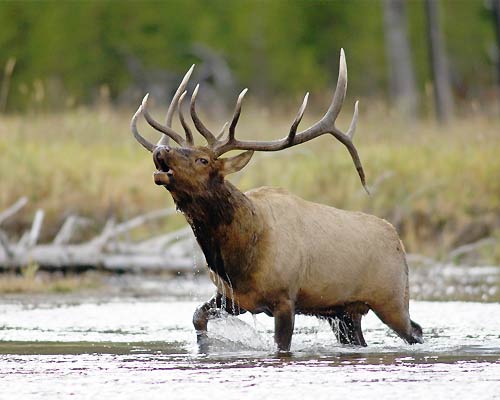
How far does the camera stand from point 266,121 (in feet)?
74.6

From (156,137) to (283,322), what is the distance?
415 inches

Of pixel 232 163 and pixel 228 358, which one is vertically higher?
pixel 232 163

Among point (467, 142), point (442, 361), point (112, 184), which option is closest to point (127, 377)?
point (442, 361)

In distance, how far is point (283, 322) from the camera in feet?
30.2

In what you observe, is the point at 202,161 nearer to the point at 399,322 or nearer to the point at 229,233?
the point at 229,233

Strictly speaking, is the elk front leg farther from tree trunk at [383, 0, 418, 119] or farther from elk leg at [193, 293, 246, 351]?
tree trunk at [383, 0, 418, 119]

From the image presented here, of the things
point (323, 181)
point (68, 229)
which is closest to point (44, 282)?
point (68, 229)

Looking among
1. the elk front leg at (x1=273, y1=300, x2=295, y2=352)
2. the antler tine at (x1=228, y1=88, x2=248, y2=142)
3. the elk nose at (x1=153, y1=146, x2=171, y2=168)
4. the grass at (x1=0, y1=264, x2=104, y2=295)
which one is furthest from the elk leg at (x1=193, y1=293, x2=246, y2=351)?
the grass at (x1=0, y1=264, x2=104, y2=295)

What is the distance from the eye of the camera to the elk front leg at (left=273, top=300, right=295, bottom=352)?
9195mm

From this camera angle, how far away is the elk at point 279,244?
902 centimetres

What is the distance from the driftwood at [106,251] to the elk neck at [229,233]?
4.72 metres

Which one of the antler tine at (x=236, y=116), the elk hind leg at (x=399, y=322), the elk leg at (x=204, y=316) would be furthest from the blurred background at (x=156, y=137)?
the antler tine at (x=236, y=116)

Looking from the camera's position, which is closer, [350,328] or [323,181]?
[350,328]

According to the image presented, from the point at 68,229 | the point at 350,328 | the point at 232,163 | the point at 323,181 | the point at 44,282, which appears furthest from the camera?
the point at 323,181
